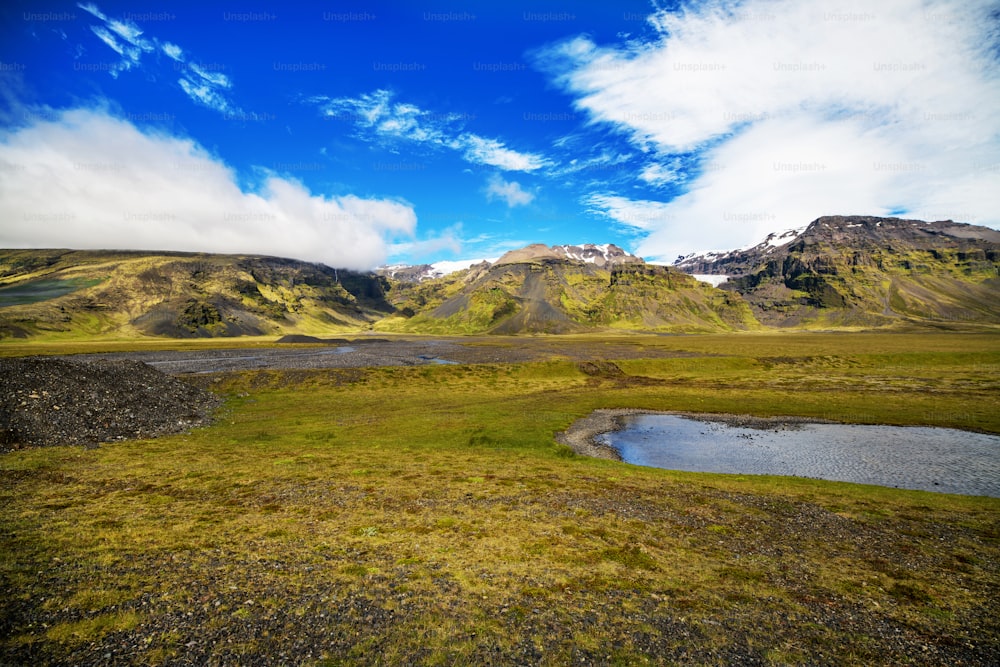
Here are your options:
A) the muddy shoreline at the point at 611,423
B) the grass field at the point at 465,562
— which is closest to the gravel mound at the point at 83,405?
the grass field at the point at 465,562

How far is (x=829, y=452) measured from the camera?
129 ft

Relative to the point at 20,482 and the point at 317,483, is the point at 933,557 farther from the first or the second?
the point at 20,482

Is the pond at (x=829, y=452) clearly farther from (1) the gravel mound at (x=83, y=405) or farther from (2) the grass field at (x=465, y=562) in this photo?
(1) the gravel mound at (x=83, y=405)

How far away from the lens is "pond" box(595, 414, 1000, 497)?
32.1 m

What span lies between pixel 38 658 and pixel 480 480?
2025cm

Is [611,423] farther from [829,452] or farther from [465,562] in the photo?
[465,562]

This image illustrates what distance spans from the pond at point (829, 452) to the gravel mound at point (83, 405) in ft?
149

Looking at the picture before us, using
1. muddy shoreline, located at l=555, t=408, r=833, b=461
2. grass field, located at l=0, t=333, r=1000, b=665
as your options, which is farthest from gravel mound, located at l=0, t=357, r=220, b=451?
muddy shoreline, located at l=555, t=408, r=833, b=461

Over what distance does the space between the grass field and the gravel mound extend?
386 cm

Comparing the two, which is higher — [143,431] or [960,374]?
[960,374]

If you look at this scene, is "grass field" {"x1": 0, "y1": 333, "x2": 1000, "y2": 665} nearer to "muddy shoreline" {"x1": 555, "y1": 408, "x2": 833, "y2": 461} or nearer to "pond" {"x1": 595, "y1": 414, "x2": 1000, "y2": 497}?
"muddy shoreline" {"x1": 555, "y1": 408, "x2": 833, "y2": 461}

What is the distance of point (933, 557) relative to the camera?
17734mm

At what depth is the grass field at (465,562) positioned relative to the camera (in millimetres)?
11758

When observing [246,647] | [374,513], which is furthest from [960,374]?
[246,647]
